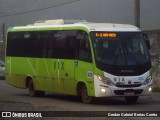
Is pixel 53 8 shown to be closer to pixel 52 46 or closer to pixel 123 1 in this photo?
pixel 123 1

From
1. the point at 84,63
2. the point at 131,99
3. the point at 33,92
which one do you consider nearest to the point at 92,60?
the point at 84,63

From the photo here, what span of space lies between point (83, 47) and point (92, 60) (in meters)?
0.86

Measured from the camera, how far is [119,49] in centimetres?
1989

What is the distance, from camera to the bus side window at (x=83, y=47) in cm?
1995

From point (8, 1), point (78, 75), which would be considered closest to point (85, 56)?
point (78, 75)

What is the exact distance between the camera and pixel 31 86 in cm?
2427

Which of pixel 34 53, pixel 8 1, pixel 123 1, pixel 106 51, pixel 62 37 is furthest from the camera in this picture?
pixel 8 1

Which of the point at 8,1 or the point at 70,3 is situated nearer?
the point at 70,3

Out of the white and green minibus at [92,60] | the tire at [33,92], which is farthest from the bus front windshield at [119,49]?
the tire at [33,92]

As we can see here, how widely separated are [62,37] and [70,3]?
22948 mm

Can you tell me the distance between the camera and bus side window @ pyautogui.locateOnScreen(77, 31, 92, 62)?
65.5ft

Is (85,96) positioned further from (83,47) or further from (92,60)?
(83,47)

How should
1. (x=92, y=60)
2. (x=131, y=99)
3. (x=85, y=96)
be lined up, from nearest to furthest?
(x=92, y=60)
(x=85, y=96)
(x=131, y=99)

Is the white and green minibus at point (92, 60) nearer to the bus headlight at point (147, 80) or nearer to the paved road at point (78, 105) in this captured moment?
the bus headlight at point (147, 80)
